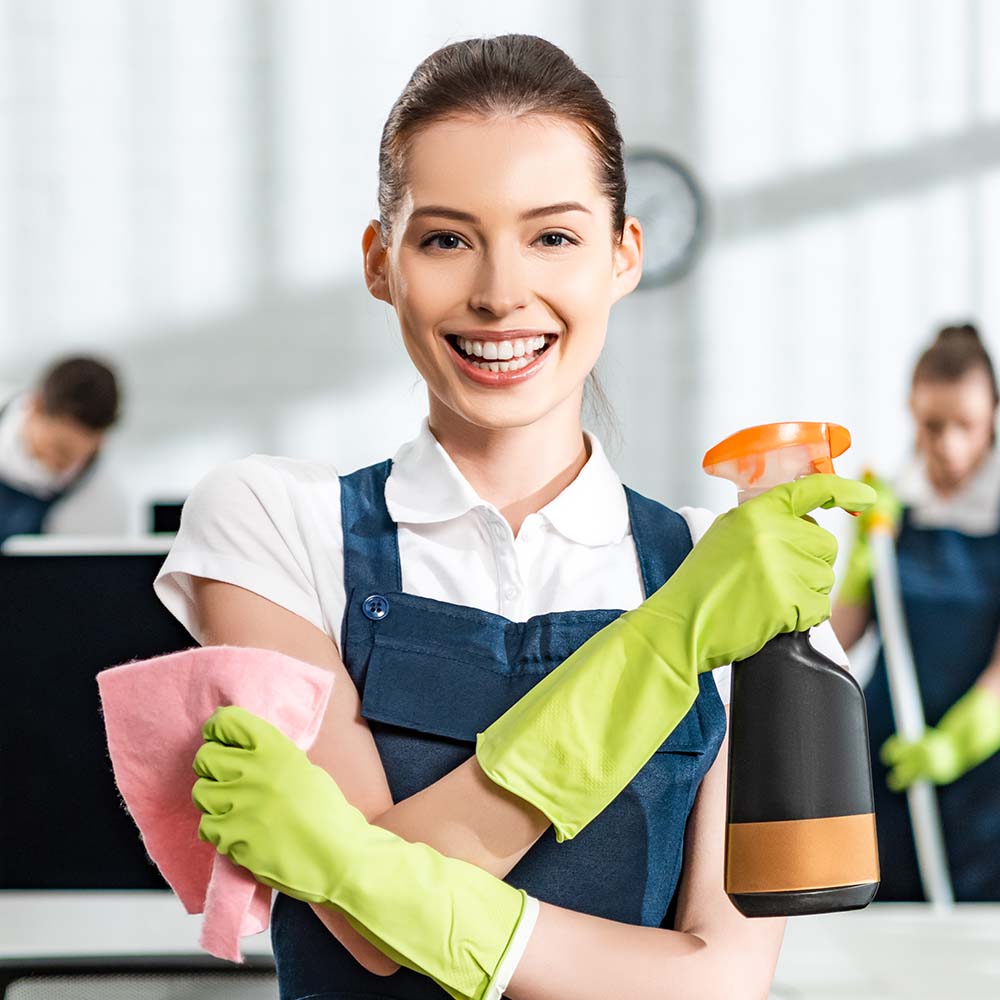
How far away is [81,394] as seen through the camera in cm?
367

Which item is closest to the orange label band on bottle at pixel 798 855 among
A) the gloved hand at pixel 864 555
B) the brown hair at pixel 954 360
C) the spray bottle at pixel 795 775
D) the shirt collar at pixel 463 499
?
the spray bottle at pixel 795 775

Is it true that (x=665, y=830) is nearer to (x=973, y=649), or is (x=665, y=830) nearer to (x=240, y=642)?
(x=240, y=642)

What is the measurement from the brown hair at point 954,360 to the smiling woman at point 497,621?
2.30 meters

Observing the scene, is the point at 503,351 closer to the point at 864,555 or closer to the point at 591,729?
the point at 591,729

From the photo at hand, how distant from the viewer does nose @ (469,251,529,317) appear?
793mm

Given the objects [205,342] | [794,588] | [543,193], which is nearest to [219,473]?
[543,193]

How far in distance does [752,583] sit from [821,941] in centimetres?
75

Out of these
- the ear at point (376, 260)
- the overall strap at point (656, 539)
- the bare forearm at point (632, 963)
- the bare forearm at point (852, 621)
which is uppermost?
the ear at point (376, 260)

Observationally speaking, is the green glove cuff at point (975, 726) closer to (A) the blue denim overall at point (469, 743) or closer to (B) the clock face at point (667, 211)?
(B) the clock face at point (667, 211)

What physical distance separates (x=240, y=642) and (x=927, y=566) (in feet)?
8.05

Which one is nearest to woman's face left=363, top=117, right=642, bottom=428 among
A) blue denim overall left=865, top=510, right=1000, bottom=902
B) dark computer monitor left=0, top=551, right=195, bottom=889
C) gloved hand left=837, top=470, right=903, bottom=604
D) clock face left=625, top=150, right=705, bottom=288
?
dark computer monitor left=0, top=551, right=195, bottom=889

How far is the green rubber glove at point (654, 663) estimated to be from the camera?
0.72 m

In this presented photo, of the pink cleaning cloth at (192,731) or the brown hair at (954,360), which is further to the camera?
the brown hair at (954,360)

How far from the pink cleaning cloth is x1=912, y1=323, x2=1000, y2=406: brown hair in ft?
8.44
